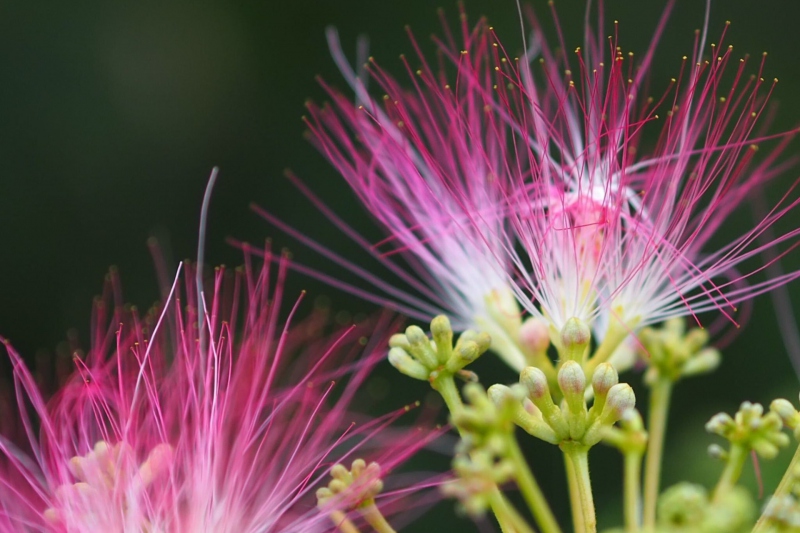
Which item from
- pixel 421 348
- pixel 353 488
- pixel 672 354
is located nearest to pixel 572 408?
pixel 421 348

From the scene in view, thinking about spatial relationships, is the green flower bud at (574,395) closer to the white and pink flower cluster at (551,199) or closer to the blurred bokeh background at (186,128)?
the white and pink flower cluster at (551,199)

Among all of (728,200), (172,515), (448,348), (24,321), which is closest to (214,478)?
(172,515)

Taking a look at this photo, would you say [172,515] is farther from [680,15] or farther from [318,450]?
[680,15]

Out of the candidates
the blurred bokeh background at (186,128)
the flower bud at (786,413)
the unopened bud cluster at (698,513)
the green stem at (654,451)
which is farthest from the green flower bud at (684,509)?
the blurred bokeh background at (186,128)

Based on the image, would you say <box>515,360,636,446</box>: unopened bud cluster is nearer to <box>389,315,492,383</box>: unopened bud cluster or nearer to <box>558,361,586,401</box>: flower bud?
<box>558,361,586,401</box>: flower bud

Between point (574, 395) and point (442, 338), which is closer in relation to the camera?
point (574, 395)

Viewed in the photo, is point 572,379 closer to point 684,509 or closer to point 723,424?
point 723,424

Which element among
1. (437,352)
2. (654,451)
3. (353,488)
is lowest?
(654,451)
